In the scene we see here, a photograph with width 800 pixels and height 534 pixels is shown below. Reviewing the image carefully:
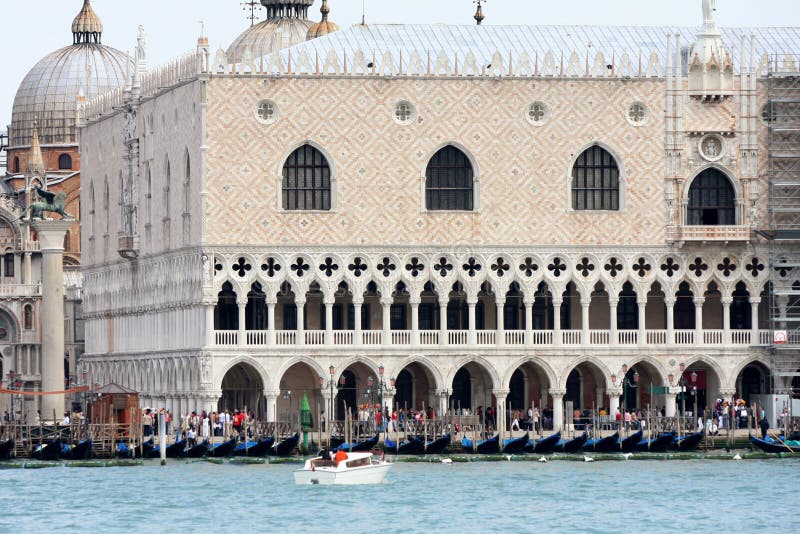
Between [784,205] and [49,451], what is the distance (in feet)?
74.7

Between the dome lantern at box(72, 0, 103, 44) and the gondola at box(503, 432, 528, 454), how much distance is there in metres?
50.6

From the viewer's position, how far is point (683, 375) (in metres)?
91.2

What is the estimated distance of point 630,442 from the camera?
82688 millimetres

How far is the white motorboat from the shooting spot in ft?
241

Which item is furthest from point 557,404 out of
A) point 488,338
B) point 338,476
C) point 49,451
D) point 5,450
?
point 338,476

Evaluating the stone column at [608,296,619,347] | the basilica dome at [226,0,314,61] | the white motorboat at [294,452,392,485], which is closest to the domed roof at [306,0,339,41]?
the basilica dome at [226,0,314,61]

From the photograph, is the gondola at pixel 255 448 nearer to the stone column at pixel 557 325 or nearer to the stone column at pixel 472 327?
the stone column at pixel 472 327

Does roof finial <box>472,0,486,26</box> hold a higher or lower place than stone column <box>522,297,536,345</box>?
higher

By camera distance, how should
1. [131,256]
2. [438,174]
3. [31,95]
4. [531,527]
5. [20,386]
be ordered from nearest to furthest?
[531,527]
[438,174]
[131,256]
[20,386]
[31,95]

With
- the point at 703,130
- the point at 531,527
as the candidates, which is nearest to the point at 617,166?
the point at 703,130

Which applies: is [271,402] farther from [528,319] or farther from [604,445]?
[604,445]

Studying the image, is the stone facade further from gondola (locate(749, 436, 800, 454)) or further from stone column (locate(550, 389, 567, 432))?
gondola (locate(749, 436, 800, 454))

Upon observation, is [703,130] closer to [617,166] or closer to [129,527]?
[617,166]

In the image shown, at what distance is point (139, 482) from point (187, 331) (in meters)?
14.4
